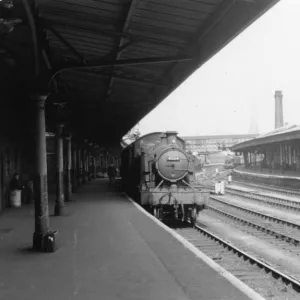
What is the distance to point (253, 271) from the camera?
8094mm

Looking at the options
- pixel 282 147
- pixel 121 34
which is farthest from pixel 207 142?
pixel 121 34

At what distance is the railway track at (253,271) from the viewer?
692 centimetres

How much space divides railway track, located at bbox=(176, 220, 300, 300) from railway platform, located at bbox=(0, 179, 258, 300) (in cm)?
142

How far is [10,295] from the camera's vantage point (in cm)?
464

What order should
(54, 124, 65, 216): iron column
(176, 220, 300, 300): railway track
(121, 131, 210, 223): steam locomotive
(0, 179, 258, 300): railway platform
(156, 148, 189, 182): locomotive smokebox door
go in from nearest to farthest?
(0, 179, 258, 300): railway platform, (176, 220, 300, 300): railway track, (54, 124, 65, 216): iron column, (121, 131, 210, 223): steam locomotive, (156, 148, 189, 182): locomotive smokebox door

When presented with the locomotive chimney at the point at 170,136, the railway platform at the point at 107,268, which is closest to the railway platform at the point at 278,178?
the locomotive chimney at the point at 170,136

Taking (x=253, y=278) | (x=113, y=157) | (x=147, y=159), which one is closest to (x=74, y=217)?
(x=147, y=159)

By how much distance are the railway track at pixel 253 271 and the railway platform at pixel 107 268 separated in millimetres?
1416

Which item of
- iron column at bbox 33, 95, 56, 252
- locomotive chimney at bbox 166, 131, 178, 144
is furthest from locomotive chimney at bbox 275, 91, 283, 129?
iron column at bbox 33, 95, 56, 252

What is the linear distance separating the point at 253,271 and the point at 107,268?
3.54m

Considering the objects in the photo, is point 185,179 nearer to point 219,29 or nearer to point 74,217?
point 74,217

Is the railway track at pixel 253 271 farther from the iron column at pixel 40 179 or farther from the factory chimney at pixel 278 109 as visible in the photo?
the factory chimney at pixel 278 109

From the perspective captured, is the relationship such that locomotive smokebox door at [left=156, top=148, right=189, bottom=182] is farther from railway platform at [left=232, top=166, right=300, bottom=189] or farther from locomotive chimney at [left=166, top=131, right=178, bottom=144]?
railway platform at [left=232, top=166, right=300, bottom=189]

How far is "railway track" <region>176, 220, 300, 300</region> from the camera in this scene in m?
6.92
